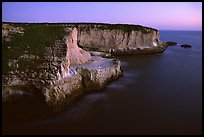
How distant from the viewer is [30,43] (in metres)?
16.1

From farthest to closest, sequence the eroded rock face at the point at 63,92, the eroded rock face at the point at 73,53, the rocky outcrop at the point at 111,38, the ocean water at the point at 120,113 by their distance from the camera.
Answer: the rocky outcrop at the point at 111,38
the eroded rock face at the point at 73,53
the eroded rock face at the point at 63,92
the ocean water at the point at 120,113

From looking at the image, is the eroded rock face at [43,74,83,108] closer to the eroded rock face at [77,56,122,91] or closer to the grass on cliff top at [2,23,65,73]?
the eroded rock face at [77,56,122,91]

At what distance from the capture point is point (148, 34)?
43.6 m

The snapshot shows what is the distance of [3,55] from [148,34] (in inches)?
1247

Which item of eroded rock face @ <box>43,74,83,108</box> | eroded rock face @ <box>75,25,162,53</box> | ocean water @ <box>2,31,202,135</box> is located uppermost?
eroded rock face @ <box>75,25,162,53</box>

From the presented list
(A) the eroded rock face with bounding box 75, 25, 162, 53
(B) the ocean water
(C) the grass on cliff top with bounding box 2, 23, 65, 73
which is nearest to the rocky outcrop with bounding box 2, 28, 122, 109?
(C) the grass on cliff top with bounding box 2, 23, 65, 73

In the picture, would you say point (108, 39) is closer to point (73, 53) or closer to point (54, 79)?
point (73, 53)

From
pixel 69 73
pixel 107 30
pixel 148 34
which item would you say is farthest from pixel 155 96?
pixel 148 34

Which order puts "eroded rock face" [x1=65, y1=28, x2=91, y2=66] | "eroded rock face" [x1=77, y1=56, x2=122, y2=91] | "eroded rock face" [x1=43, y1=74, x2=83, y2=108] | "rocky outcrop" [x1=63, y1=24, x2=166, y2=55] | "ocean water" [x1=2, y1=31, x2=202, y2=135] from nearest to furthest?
"ocean water" [x1=2, y1=31, x2=202, y2=135]
"eroded rock face" [x1=43, y1=74, x2=83, y2=108]
"eroded rock face" [x1=77, y1=56, x2=122, y2=91]
"eroded rock face" [x1=65, y1=28, x2=91, y2=66]
"rocky outcrop" [x1=63, y1=24, x2=166, y2=55]

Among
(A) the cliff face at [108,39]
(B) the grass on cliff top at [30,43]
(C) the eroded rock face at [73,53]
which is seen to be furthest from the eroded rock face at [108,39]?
(B) the grass on cliff top at [30,43]

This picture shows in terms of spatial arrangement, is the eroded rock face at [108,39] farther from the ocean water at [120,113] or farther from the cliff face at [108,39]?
the ocean water at [120,113]

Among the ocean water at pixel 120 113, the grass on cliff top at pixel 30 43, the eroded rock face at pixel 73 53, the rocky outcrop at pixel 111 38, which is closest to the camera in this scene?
the ocean water at pixel 120 113

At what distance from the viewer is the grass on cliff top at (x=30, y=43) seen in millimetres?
15180

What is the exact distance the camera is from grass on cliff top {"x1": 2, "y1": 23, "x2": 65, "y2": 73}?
15.2 m
